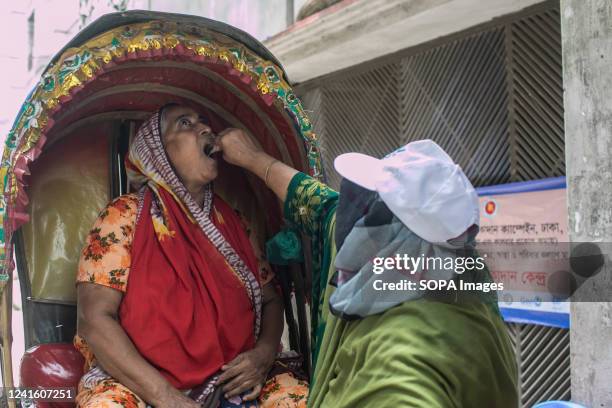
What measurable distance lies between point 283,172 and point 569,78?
1.49 metres

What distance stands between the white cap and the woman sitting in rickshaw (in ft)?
3.83

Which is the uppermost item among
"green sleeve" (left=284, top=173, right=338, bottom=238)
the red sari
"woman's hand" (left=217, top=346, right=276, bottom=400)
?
"green sleeve" (left=284, top=173, right=338, bottom=238)

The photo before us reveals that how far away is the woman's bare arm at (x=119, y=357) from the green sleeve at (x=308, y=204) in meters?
0.75

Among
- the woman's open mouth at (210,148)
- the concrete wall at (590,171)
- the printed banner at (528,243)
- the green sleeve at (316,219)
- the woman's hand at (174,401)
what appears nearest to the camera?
the green sleeve at (316,219)

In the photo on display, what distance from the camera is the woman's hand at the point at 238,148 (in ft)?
8.82

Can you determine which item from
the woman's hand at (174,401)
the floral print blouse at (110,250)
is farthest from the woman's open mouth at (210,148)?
the woman's hand at (174,401)

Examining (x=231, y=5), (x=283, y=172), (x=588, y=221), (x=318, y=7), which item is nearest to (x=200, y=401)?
(x=283, y=172)

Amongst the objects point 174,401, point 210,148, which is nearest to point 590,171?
point 210,148

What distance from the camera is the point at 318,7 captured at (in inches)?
219

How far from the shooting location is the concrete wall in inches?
114

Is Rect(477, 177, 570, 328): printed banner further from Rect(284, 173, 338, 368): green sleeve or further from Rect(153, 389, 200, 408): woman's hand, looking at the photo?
Rect(153, 389, 200, 408): woman's hand

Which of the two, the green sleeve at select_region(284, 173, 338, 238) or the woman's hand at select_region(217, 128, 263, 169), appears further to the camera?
the woman's hand at select_region(217, 128, 263, 169)

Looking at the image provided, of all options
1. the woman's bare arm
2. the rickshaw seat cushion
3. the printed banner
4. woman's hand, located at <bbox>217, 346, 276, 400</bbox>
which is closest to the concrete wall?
the printed banner

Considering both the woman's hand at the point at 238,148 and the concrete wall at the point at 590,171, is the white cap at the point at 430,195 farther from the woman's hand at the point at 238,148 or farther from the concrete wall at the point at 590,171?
the concrete wall at the point at 590,171
